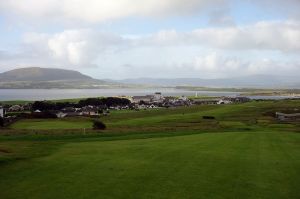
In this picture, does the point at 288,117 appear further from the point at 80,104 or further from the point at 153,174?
the point at 80,104

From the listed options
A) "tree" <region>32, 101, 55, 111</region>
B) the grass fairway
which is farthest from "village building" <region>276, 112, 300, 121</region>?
"tree" <region>32, 101, 55, 111</region>

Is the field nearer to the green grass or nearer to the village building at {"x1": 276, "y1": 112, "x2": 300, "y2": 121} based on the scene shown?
the green grass

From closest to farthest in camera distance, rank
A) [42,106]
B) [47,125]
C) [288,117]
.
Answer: [47,125] < [288,117] < [42,106]

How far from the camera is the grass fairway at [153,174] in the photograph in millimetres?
14570

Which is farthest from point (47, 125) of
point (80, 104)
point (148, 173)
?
point (80, 104)

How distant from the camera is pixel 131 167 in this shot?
19.2m

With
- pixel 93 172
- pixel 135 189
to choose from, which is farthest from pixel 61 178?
pixel 135 189

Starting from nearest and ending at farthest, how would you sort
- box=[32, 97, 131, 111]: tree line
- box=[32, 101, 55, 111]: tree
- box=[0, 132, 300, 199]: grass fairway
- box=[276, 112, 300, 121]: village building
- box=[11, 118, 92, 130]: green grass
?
box=[0, 132, 300, 199]: grass fairway → box=[11, 118, 92, 130]: green grass → box=[276, 112, 300, 121]: village building → box=[32, 101, 55, 111]: tree → box=[32, 97, 131, 111]: tree line

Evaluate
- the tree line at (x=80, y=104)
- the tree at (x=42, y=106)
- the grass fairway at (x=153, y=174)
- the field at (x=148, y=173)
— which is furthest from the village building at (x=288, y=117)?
the tree line at (x=80, y=104)

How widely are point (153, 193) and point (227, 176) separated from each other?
14.7 feet

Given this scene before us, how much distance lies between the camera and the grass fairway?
14.6 m

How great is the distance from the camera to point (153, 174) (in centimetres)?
1761

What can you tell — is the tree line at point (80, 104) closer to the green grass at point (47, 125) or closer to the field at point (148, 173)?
the green grass at point (47, 125)

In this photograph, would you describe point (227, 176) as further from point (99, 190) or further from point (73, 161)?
point (73, 161)
